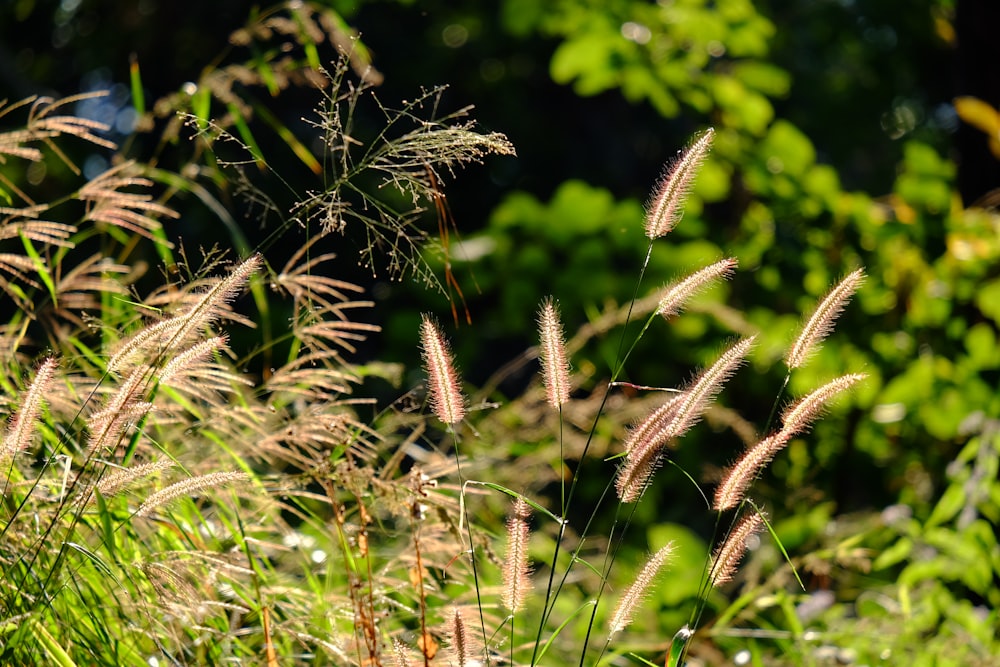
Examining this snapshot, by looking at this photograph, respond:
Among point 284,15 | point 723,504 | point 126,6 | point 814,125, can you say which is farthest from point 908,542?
point 814,125

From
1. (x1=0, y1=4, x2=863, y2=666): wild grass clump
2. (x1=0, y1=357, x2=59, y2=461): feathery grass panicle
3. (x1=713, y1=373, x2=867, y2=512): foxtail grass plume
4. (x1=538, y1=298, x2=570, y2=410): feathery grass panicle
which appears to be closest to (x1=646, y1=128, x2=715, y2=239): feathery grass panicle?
(x1=0, y1=4, x2=863, y2=666): wild grass clump

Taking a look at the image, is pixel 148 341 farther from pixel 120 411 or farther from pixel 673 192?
pixel 673 192

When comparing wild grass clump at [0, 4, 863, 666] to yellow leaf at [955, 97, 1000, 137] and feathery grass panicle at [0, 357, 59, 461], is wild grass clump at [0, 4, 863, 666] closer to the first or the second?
feathery grass panicle at [0, 357, 59, 461]

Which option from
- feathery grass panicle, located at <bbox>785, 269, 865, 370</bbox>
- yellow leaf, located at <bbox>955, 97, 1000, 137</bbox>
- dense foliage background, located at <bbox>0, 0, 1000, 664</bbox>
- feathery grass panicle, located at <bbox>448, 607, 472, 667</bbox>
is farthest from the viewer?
yellow leaf, located at <bbox>955, 97, 1000, 137</bbox>

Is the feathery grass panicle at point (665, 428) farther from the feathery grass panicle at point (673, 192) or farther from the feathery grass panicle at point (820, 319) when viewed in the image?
the feathery grass panicle at point (673, 192)

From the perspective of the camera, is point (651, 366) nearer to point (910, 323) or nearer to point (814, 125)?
point (910, 323)

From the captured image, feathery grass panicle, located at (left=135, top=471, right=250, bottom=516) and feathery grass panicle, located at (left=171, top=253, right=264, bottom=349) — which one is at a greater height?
feathery grass panicle, located at (left=171, top=253, right=264, bottom=349)

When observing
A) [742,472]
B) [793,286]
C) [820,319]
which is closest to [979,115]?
[793,286]

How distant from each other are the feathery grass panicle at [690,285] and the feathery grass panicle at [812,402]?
18cm

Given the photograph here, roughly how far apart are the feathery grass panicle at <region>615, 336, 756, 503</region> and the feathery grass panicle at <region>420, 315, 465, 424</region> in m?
0.21

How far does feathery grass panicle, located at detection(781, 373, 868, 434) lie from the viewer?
1.26 metres

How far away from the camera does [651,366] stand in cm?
372

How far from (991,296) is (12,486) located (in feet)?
9.84

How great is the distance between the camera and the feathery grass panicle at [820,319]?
129 centimetres
